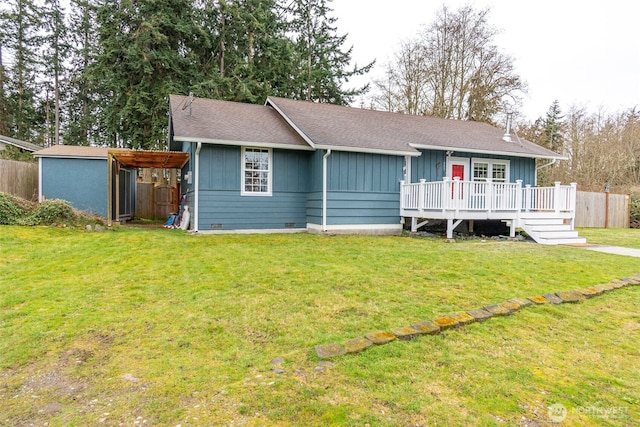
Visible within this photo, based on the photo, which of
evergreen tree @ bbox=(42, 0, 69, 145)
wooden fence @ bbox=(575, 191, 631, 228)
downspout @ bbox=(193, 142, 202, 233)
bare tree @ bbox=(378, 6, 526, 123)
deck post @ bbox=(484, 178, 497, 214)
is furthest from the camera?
evergreen tree @ bbox=(42, 0, 69, 145)

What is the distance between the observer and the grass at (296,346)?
220 cm

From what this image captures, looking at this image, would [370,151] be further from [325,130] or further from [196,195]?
[196,195]

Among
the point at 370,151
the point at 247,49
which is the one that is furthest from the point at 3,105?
the point at 370,151

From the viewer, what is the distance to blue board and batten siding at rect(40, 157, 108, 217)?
1240cm

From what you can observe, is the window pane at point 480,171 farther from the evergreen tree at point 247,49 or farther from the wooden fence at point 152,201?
the wooden fence at point 152,201

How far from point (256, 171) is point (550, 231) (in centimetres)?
851

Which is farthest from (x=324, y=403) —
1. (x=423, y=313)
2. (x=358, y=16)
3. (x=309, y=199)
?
(x=358, y=16)

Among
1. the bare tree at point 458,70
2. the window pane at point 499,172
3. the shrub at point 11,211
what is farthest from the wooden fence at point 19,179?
the bare tree at point 458,70

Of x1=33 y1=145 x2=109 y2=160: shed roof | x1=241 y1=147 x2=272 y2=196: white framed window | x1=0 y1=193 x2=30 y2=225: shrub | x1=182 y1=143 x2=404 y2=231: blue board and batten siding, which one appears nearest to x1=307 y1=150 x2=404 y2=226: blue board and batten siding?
x1=182 y1=143 x2=404 y2=231: blue board and batten siding

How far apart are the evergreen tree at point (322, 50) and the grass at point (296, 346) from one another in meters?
19.5

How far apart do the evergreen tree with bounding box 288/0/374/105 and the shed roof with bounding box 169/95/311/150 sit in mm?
11253

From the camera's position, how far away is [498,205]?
10.3 meters

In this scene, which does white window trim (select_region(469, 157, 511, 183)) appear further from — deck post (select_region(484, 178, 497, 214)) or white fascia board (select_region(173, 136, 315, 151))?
white fascia board (select_region(173, 136, 315, 151))

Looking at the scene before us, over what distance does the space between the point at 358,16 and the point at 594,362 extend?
24.9 m
